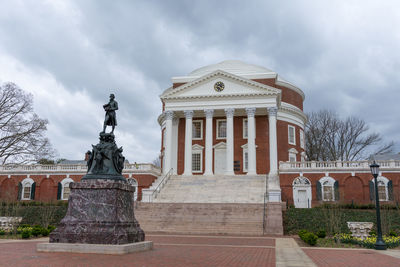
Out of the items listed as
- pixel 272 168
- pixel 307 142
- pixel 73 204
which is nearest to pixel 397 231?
pixel 272 168

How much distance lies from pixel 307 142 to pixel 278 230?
41.7 m

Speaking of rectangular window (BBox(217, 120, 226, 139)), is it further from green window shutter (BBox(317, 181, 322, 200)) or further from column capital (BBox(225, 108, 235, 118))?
green window shutter (BBox(317, 181, 322, 200))

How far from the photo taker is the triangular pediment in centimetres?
3997

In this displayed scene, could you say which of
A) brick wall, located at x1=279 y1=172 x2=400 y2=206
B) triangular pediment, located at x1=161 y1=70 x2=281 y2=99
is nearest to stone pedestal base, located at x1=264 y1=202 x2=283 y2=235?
brick wall, located at x1=279 y1=172 x2=400 y2=206

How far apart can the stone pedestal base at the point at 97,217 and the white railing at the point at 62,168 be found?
88.1 feet

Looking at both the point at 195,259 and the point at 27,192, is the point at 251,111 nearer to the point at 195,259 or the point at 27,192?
the point at 27,192

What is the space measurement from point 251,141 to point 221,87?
6768mm

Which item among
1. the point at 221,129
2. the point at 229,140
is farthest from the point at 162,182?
the point at 221,129

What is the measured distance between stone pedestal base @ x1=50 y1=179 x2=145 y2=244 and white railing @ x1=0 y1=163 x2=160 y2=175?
26859 mm

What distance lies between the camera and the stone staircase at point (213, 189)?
107ft

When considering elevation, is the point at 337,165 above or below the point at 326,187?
above

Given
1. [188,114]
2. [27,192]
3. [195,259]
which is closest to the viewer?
[195,259]

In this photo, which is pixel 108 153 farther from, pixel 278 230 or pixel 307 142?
pixel 307 142

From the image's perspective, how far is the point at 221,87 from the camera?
135 feet
